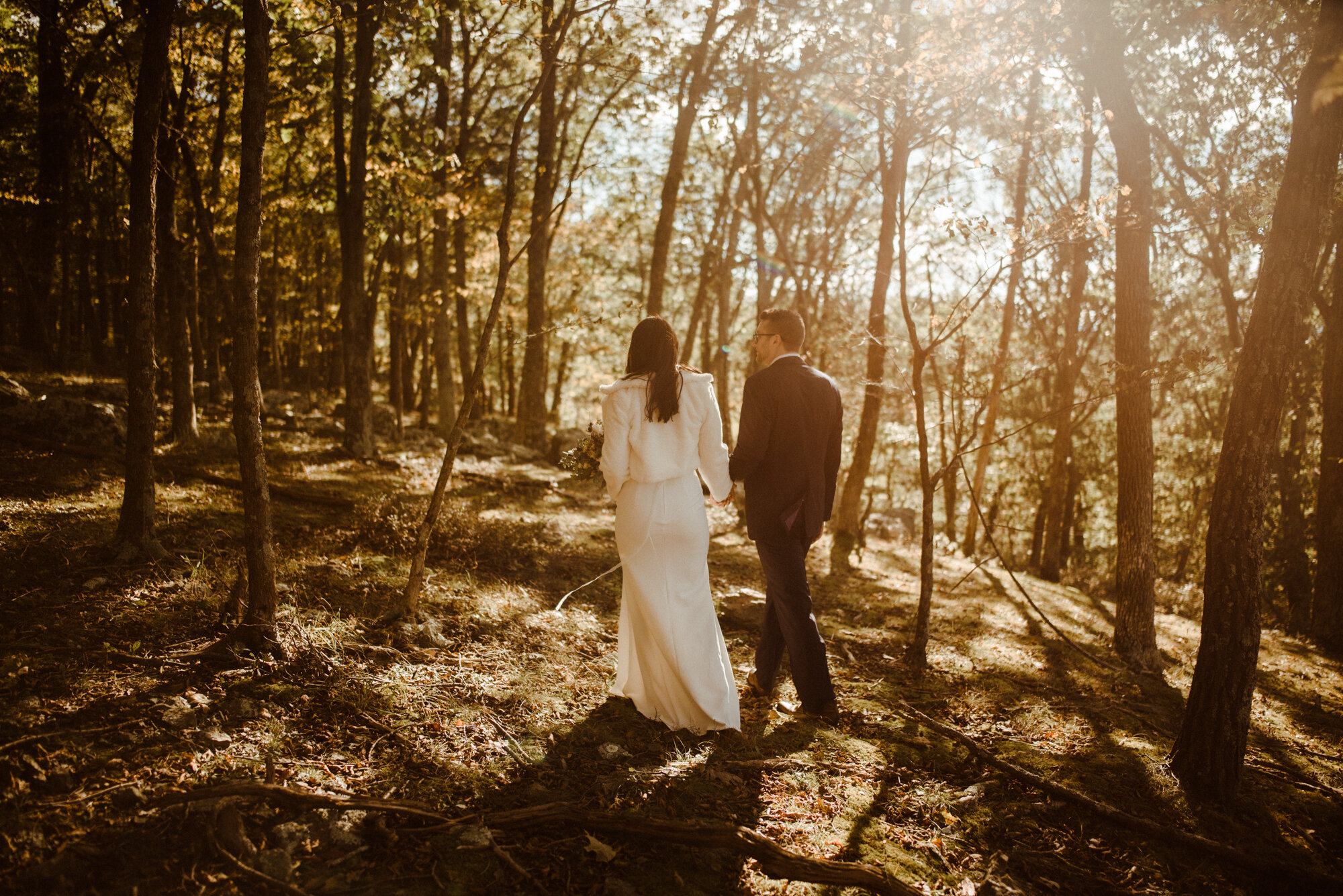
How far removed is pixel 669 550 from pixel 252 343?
2695mm

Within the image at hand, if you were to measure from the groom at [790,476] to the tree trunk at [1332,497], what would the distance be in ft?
28.9

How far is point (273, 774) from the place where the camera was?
3119 mm

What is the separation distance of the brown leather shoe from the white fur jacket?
1676 millimetres

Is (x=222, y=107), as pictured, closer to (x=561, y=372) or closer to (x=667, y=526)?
(x=667, y=526)

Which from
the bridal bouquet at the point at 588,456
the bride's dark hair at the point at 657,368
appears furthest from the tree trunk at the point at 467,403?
the bride's dark hair at the point at 657,368

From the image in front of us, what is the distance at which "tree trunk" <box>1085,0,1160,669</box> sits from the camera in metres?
6.90

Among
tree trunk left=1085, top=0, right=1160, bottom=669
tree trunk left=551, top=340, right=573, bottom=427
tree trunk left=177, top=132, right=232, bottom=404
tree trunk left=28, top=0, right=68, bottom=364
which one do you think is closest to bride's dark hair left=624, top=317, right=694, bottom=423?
tree trunk left=1085, top=0, right=1160, bottom=669

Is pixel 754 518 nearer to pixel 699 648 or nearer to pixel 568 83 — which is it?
pixel 699 648

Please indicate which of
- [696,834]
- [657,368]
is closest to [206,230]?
[657,368]

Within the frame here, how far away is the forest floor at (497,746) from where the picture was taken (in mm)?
2822

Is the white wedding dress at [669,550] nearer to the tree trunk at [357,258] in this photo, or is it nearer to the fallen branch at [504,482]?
the fallen branch at [504,482]

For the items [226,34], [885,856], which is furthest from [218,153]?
[885,856]

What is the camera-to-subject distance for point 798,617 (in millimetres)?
4543

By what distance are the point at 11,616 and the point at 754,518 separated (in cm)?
443
